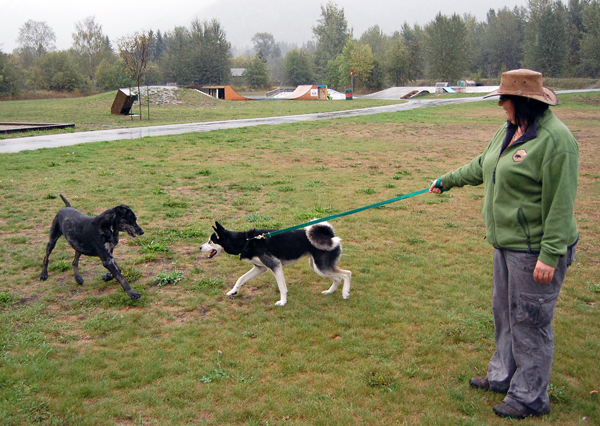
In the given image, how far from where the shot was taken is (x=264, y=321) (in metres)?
5.27

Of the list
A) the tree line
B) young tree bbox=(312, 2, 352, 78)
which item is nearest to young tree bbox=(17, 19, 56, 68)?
the tree line

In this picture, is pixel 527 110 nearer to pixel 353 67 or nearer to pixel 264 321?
pixel 264 321

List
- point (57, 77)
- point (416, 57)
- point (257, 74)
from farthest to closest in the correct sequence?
point (257, 74) < point (416, 57) < point (57, 77)

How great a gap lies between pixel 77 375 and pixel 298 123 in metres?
22.4

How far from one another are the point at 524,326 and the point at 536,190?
1.06 meters

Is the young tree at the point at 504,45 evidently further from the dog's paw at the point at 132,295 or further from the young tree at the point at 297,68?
the dog's paw at the point at 132,295

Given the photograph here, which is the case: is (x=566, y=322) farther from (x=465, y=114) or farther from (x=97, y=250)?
(x=465, y=114)

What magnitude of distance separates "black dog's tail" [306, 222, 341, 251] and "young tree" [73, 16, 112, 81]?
3709 inches

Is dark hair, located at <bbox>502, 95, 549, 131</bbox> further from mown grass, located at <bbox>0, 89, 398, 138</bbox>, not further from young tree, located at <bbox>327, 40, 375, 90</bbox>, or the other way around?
young tree, located at <bbox>327, 40, 375, 90</bbox>

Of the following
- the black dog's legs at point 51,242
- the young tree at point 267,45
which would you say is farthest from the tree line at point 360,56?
the young tree at point 267,45

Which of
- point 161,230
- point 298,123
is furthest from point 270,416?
point 298,123

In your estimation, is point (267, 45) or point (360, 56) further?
point (267, 45)


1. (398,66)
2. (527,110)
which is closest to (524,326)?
(527,110)

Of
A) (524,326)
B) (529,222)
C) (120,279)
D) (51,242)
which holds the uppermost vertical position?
(529,222)
